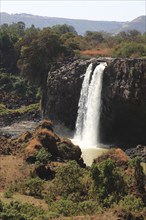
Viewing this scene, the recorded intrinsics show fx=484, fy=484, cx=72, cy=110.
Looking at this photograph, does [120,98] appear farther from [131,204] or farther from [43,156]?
[131,204]

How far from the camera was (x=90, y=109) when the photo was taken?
46.2 meters

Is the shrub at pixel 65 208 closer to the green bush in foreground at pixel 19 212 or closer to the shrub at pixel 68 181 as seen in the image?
the green bush in foreground at pixel 19 212

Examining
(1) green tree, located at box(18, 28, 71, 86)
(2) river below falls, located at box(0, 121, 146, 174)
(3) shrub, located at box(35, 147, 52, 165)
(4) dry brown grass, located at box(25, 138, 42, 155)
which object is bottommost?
(2) river below falls, located at box(0, 121, 146, 174)

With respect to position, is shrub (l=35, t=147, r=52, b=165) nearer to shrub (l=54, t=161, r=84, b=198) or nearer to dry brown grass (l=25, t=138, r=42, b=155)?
dry brown grass (l=25, t=138, r=42, b=155)

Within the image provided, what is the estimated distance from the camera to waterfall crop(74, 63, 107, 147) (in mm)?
45344

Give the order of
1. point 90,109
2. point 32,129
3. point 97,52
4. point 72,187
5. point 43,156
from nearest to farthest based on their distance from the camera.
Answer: point 72,187
point 43,156
point 90,109
point 32,129
point 97,52

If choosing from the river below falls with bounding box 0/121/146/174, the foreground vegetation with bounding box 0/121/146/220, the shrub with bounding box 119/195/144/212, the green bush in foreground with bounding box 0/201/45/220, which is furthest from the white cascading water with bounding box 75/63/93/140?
the green bush in foreground with bounding box 0/201/45/220

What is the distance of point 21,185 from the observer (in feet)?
76.6

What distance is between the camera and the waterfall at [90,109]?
1785 inches

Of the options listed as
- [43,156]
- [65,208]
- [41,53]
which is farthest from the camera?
[41,53]

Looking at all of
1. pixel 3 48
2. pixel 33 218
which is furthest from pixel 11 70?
pixel 33 218

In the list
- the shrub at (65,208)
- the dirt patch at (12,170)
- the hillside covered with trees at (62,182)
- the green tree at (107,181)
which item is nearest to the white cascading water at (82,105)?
the hillside covered with trees at (62,182)

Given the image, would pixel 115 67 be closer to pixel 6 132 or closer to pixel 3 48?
pixel 6 132

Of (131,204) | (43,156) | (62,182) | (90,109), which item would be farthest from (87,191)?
(90,109)
